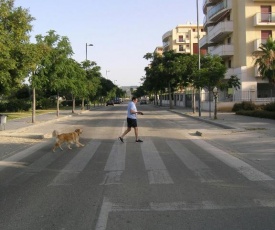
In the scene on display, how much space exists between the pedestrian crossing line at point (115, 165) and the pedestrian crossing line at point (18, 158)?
2311 millimetres

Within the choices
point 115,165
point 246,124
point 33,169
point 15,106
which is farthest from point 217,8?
point 33,169

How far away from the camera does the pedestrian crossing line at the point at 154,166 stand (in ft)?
26.9

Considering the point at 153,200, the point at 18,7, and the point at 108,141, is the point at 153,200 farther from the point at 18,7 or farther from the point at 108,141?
the point at 18,7

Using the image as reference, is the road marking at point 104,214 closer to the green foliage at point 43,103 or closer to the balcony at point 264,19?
the balcony at point 264,19

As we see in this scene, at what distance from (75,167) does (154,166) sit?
192 centimetres

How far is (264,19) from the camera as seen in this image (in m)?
47.3

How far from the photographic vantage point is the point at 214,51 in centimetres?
5462

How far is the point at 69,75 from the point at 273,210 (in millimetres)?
30671

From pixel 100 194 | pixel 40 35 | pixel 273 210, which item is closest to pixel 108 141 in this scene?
pixel 100 194

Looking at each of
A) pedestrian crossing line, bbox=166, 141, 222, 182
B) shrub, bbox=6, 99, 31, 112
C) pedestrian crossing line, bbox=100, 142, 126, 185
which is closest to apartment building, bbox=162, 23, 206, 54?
shrub, bbox=6, 99, 31, 112

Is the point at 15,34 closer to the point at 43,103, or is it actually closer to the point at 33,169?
the point at 33,169

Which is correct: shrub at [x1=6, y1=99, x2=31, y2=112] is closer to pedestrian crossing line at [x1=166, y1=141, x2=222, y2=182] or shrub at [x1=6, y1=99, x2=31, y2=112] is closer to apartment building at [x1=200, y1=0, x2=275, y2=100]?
apartment building at [x1=200, y1=0, x2=275, y2=100]

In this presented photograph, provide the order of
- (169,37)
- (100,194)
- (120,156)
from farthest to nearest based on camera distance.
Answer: (169,37) < (120,156) < (100,194)

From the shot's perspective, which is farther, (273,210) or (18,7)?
(18,7)
